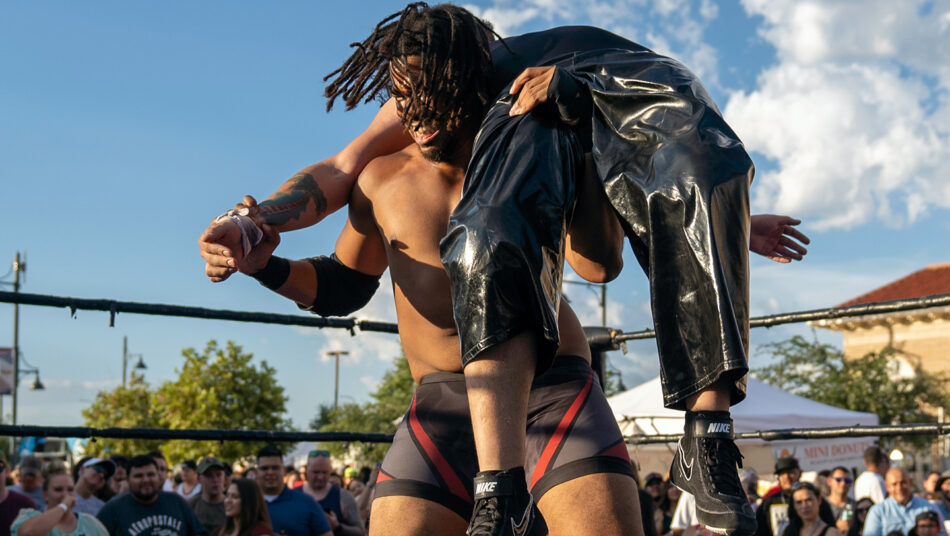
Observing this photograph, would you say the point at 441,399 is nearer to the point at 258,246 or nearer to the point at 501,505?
the point at 258,246

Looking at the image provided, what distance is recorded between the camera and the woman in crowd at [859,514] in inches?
308

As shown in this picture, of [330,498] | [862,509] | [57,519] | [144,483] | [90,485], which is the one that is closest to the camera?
[57,519]

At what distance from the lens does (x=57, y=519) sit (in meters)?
5.13

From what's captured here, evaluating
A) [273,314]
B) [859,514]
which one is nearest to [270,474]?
[273,314]

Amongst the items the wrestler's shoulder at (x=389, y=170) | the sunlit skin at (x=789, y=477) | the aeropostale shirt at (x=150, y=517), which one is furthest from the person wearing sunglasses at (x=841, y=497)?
the wrestler's shoulder at (x=389, y=170)

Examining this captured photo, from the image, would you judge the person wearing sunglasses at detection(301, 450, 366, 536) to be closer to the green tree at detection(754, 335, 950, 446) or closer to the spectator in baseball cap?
the spectator in baseball cap

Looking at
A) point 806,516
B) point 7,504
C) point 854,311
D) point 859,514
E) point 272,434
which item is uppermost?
point 854,311

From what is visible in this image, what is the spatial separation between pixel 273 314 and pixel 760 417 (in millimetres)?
7594

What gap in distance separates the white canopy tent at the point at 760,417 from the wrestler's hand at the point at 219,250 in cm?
673

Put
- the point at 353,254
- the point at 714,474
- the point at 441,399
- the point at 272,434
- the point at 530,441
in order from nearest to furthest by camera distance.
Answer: the point at 714,474
the point at 530,441
the point at 441,399
the point at 353,254
the point at 272,434

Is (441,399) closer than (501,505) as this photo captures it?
No

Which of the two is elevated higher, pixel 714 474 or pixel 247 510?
pixel 714 474

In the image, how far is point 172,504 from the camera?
6.12 m

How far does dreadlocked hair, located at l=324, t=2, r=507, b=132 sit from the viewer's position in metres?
1.99
